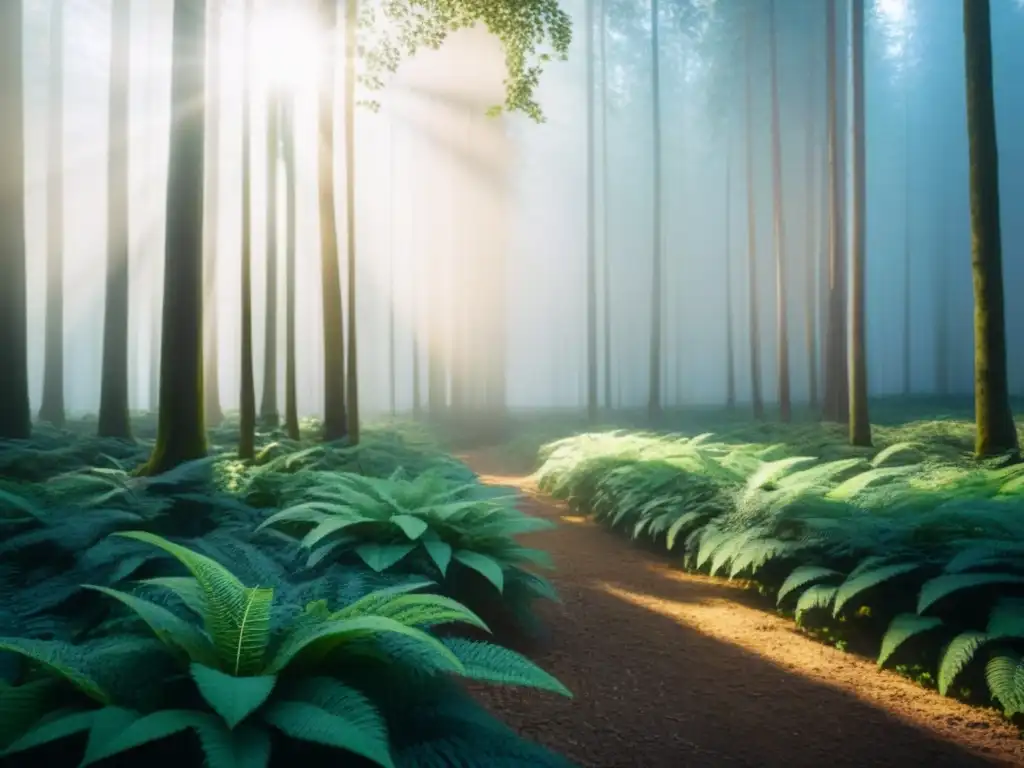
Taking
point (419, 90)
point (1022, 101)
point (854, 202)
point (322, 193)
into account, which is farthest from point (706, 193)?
point (322, 193)

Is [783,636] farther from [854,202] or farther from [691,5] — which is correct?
[691,5]

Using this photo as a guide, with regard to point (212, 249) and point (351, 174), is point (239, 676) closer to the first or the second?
point (351, 174)

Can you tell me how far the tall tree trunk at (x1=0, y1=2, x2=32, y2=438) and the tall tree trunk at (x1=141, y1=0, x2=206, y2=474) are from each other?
2.78 meters

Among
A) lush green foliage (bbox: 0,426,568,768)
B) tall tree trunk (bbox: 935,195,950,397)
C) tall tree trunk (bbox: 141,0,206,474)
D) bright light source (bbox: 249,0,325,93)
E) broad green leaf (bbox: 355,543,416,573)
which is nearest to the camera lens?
lush green foliage (bbox: 0,426,568,768)

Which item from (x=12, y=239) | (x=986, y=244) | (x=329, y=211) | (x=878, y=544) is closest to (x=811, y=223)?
(x=986, y=244)

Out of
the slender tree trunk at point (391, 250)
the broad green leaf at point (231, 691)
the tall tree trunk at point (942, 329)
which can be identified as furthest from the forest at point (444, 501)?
the tall tree trunk at point (942, 329)

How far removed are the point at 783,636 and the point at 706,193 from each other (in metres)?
41.9

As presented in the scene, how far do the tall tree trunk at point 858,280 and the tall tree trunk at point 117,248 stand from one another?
12692mm

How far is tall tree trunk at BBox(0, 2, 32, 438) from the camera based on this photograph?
8.36 metres

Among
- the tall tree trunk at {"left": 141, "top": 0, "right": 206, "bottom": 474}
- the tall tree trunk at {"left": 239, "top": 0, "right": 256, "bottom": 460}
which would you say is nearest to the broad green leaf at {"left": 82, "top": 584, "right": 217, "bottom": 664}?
the tall tree trunk at {"left": 141, "top": 0, "right": 206, "bottom": 474}

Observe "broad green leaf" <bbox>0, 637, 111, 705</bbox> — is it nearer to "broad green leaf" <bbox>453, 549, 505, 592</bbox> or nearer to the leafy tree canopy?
"broad green leaf" <bbox>453, 549, 505, 592</bbox>

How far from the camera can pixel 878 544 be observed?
4.59 meters

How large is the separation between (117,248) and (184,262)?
581cm

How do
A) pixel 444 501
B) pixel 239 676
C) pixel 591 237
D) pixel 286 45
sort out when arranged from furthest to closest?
pixel 591 237
pixel 286 45
pixel 444 501
pixel 239 676
